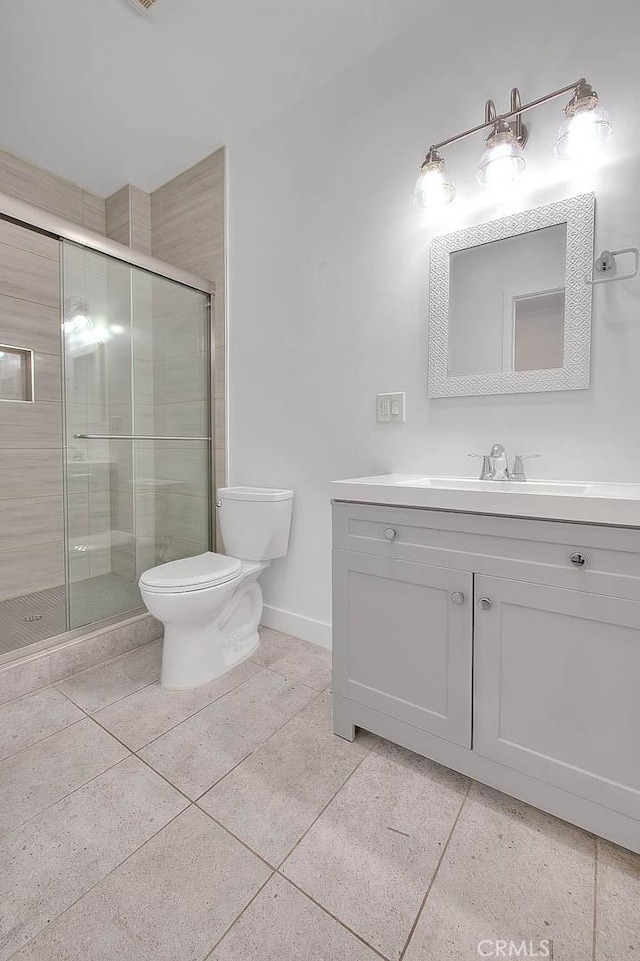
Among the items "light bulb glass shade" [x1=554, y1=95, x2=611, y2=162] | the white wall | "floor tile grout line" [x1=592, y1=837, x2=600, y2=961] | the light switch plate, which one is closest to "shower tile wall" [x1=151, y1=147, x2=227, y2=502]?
the white wall

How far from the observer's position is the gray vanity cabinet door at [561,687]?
95cm

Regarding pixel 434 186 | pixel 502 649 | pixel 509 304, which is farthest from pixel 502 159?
pixel 502 649

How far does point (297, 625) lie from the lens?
2.16m

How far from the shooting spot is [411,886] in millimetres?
951

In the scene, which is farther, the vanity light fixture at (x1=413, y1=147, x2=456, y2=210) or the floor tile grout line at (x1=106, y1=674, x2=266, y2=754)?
the vanity light fixture at (x1=413, y1=147, x2=456, y2=210)

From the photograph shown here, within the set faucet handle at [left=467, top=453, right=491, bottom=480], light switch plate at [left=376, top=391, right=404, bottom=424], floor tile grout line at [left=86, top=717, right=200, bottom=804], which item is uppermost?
light switch plate at [left=376, top=391, right=404, bottom=424]

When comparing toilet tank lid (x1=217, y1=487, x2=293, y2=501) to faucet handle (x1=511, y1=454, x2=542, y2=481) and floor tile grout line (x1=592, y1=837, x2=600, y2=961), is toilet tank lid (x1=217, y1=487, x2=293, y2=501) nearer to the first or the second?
faucet handle (x1=511, y1=454, x2=542, y2=481)

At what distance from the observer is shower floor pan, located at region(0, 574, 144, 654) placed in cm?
183

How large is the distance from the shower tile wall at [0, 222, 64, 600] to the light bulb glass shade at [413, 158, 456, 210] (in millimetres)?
1656

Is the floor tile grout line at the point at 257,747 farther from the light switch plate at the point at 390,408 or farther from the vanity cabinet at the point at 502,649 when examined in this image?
the light switch plate at the point at 390,408

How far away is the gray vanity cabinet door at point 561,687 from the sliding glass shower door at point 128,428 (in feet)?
5.59

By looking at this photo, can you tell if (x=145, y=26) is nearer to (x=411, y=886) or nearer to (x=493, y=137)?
(x=493, y=137)

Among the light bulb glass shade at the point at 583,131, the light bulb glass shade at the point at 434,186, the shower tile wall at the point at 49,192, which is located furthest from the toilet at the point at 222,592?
the shower tile wall at the point at 49,192

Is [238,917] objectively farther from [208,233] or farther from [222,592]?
[208,233]
